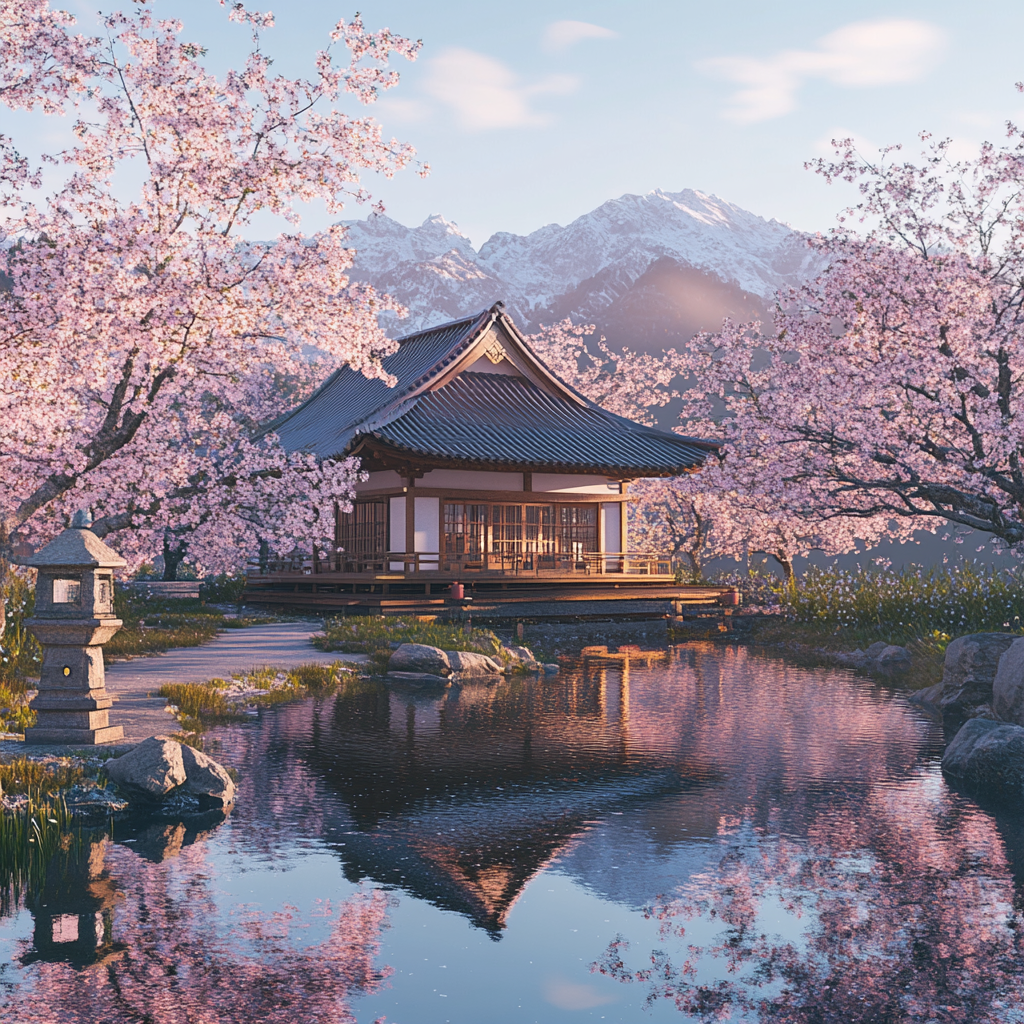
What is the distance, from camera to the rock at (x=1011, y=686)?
12.4 m

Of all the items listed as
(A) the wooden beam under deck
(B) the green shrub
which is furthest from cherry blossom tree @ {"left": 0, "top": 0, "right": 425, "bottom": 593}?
(A) the wooden beam under deck

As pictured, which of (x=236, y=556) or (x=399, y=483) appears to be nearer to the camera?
(x=236, y=556)

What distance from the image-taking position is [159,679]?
1599cm

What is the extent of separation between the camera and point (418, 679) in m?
18.2

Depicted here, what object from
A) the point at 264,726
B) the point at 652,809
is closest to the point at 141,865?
the point at 652,809

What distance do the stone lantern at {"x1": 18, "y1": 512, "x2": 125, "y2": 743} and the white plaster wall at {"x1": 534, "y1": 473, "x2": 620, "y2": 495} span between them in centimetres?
2442

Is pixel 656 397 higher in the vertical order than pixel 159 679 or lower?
higher

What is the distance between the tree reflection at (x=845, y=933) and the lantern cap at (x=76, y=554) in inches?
265

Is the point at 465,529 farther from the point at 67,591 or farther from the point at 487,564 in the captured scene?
the point at 67,591

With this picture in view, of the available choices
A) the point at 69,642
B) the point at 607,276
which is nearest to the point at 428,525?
the point at 69,642

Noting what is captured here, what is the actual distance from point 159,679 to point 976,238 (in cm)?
1545

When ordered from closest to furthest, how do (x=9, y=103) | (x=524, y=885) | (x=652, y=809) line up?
(x=524, y=885) < (x=652, y=809) < (x=9, y=103)

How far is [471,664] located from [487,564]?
13350 mm

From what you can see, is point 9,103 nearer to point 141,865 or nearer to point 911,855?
point 141,865
